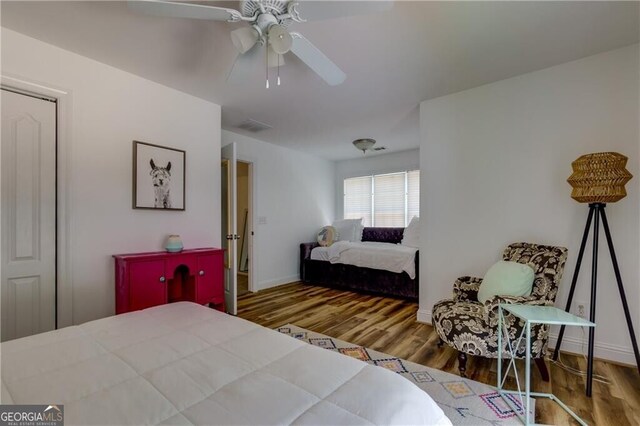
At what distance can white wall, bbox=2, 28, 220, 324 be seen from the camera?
2.18 meters

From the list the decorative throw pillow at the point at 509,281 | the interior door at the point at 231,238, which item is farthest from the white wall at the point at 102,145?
the decorative throw pillow at the point at 509,281

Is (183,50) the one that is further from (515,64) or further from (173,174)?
(515,64)

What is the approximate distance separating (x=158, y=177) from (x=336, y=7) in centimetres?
222

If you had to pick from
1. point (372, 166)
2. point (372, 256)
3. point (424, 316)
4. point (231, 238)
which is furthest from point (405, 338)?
point (372, 166)

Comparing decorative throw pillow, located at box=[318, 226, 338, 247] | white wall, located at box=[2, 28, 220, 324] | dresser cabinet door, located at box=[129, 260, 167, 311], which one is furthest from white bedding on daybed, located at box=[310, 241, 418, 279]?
dresser cabinet door, located at box=[129, 260, 167, 311]

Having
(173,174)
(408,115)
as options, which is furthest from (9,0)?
(408,115)

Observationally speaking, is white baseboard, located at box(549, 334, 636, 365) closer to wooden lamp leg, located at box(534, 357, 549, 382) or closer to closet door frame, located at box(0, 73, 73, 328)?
wooden lamp leg, located at box(534, 357, 549, 382)

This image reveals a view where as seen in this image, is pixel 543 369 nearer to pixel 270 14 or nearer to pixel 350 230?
pixel 270 14

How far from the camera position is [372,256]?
171 inches

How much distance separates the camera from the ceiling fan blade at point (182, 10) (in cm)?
135

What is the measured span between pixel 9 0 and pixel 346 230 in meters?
4.74

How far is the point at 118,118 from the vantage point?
2.50 meters

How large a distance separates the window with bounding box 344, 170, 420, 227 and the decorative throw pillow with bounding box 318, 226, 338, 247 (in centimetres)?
99

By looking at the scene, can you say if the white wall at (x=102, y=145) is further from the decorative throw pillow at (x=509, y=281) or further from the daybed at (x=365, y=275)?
the decorative throw pillow at (x=509, y=281)
